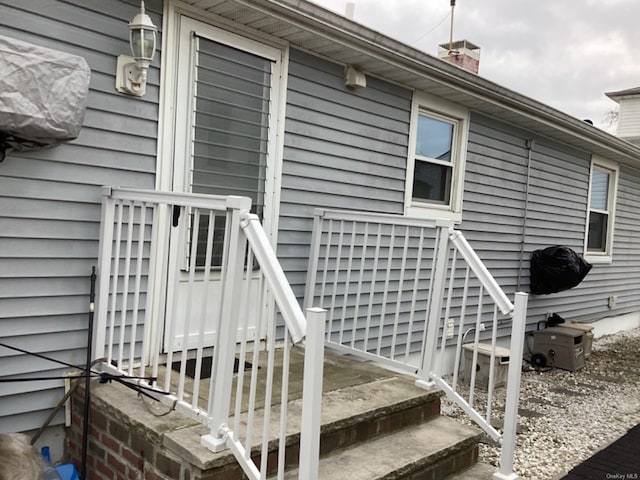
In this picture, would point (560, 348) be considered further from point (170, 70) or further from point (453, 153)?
point (170, 70)

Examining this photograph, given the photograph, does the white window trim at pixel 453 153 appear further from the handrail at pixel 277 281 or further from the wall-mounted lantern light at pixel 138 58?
the handrail at pixel 277 281

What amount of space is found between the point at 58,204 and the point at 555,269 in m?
5.43

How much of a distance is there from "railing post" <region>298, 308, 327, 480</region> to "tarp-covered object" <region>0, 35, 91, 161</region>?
152 centimetres

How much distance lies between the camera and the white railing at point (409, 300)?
9.57 feet

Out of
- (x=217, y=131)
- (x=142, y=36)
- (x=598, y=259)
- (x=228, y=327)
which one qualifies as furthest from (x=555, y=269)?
(x=142, y=36)

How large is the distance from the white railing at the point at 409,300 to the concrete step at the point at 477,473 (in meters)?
0.12

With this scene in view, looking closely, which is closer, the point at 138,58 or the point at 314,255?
the point at 138,58

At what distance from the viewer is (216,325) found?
260 cm

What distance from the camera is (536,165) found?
632 cm

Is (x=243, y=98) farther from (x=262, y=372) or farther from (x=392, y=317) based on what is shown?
(x=392, y=317)

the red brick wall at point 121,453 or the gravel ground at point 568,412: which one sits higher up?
the red brick wall at point 121,453

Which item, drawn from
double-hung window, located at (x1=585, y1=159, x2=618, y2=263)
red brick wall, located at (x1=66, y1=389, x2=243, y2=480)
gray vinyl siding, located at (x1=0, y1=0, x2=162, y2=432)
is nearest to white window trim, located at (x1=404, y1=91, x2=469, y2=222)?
gray vinyl siding, located at (x1=0, y1=0, x2=162, y2=432)

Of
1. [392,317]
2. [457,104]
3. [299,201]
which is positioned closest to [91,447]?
[299,201]

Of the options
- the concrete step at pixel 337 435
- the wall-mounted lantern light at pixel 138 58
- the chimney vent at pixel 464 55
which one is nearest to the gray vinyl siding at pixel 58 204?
the wall-mounted lantern light at pixel 138 58
